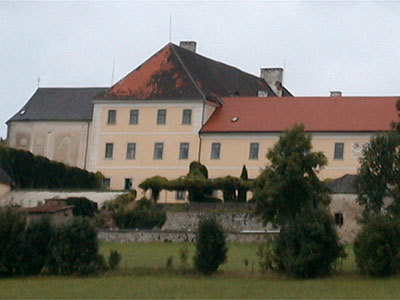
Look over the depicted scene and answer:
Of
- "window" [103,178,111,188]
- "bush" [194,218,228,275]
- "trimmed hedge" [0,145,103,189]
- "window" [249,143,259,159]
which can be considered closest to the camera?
"bush" [194,218,228,275]

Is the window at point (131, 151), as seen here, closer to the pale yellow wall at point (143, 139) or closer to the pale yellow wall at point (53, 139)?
the pale yellow wall at point (143, 139)

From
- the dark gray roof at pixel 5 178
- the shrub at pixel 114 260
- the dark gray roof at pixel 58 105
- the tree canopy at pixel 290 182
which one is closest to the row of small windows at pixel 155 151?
the dark gray roof at pixel 58 105

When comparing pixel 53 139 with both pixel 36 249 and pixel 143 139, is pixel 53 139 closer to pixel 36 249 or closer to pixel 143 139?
pixel 143 139

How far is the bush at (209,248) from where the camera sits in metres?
35.8

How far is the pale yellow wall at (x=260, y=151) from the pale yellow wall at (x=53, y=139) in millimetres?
13062

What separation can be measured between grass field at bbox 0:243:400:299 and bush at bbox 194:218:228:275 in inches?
15.6

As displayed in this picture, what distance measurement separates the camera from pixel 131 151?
7119cm

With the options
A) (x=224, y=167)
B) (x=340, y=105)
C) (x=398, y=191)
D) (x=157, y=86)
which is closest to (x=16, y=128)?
(x=157, y=86)

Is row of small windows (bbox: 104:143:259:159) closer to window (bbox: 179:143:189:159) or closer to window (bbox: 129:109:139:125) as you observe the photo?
window (bbox: 179:143:189:159)

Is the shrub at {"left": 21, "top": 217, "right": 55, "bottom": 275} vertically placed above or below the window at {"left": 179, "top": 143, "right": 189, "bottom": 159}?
below

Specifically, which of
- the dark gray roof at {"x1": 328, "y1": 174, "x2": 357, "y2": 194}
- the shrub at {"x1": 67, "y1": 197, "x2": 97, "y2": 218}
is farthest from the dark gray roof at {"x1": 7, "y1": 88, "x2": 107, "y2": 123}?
the dark gray roof at {"x1": 328, "y1": 174, "x2": 357, "y2": 194}

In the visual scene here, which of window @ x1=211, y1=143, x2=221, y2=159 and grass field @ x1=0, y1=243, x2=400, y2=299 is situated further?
window @ x1=211, y1=143, x2=221, y2=159

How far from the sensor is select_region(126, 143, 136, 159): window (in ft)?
233

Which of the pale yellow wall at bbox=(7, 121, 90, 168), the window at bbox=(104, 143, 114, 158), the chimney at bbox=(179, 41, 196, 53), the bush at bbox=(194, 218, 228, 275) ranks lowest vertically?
the bush at bbox=(194, 218, 228, 275)
